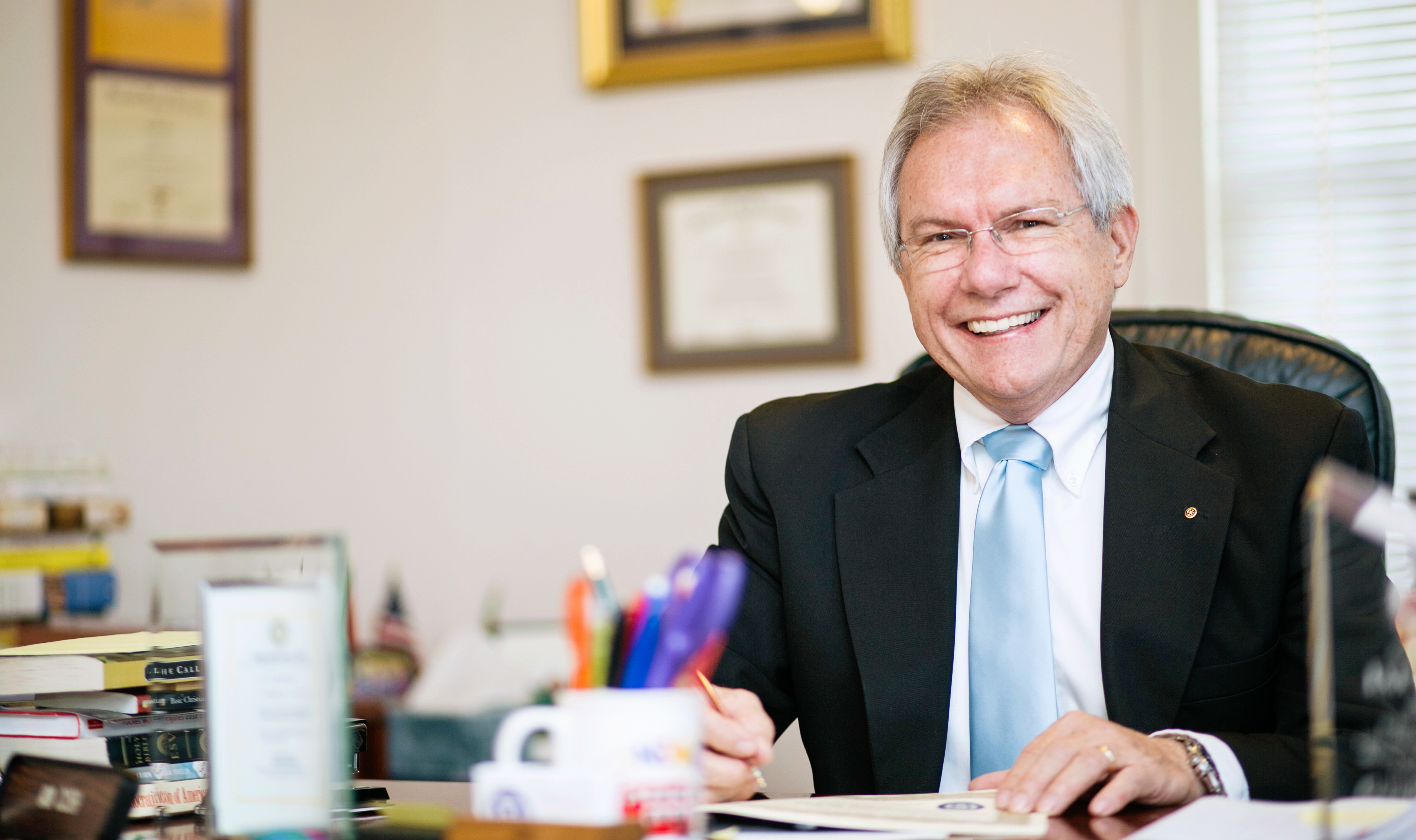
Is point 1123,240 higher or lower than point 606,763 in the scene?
higher

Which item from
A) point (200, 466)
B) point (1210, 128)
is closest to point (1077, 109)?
point (1210, 128)

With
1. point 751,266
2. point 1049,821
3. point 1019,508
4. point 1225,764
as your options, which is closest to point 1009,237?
point 1019,508

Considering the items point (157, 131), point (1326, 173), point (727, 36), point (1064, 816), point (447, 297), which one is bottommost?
point (1064, 816)

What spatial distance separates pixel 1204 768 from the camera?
1.00 m

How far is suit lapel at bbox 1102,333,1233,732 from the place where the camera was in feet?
4.11

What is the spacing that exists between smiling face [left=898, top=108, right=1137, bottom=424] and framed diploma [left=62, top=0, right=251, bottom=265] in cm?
170

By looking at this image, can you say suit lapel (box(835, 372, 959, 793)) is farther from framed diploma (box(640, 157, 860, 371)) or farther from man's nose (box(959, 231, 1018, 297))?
framed diploma (box(640, 157, 860, 371))

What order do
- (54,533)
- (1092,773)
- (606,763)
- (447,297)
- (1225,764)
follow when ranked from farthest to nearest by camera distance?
(447,297)
(54,533)
(1225,764)
(1092,773)
(606,763)

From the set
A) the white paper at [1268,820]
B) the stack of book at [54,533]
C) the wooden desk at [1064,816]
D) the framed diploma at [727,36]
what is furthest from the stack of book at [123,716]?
the framed diploma at [727,36]

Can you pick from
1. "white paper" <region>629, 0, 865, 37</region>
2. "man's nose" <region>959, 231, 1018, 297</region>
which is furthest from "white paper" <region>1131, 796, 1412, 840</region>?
"white paper" <region>629, 0, 865, 37</region>

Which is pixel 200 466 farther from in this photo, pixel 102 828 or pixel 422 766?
pixel 422 766

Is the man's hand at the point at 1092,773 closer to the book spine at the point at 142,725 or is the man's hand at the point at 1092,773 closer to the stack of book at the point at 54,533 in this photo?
the book spine at the point at 142,725

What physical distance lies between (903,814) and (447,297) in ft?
7.33

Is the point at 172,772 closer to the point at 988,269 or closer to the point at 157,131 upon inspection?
the point at 988,269
